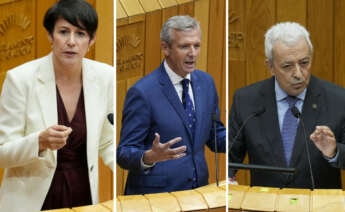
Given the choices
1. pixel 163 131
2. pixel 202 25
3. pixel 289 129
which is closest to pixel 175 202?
pixel 163 131

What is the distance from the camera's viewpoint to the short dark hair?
3.26m

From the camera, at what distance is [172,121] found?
3559mm

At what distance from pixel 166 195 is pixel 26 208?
2.64ft

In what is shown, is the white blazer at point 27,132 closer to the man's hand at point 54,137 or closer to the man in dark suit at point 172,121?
the man's hand at point 54,137

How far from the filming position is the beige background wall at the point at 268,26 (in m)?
3.59

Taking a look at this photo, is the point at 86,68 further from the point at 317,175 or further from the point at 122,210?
the point at 317,175

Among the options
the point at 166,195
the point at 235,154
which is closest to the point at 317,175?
the point at 235,154

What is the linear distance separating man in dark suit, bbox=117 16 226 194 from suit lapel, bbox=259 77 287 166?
0.28 meters

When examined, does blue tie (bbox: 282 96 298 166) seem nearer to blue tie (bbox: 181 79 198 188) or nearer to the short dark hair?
blue tie (bbox: 181 79 198 188)

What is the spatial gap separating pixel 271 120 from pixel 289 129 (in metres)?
0.12

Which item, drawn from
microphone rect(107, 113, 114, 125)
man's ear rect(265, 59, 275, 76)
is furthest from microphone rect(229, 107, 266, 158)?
microphone rect(107, 113, 114, 125)

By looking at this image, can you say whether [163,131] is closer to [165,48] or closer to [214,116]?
[214,116]

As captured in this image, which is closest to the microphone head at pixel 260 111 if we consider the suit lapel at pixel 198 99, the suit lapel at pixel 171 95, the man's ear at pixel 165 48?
the suit lapel at pixel 198 99

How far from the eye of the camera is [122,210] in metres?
3.44
